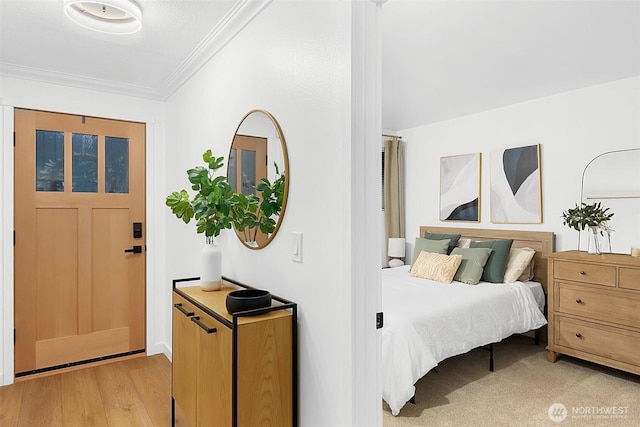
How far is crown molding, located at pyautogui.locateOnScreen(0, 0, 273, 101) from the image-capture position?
2.06 m

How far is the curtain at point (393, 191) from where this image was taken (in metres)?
5.11

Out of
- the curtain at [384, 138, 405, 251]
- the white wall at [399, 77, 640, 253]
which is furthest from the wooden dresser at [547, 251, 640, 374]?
the curtain at [384, 138, 405, 251]

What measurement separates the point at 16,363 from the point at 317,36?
3327 millimetres

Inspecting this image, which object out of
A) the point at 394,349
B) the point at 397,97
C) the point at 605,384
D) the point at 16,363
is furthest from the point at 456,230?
the point at 16,363

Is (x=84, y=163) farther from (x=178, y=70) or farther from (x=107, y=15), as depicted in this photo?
(x=107, y=15)

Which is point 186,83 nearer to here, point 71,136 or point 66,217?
point 71,136

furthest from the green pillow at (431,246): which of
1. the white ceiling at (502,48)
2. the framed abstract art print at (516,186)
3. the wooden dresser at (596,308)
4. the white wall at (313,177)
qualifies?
the white wall at (313,177)

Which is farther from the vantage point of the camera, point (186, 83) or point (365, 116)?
point (186, 83)

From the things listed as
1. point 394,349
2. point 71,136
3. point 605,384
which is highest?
point 71,136

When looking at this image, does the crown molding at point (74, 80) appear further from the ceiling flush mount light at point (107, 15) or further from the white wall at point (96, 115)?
the ceiling flush mount light at point (107, 15)

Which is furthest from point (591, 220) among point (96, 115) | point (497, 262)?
point (96, 115)

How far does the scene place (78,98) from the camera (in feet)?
10.5

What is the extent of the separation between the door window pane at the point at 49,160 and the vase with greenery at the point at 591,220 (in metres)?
4.39

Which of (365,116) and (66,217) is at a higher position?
(365,116)
